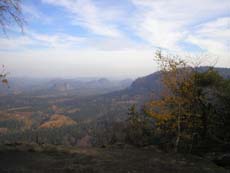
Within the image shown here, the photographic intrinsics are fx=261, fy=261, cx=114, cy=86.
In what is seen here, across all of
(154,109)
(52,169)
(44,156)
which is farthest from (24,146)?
(154,109)

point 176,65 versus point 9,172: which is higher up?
point 176,65

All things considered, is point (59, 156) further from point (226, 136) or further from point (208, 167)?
point (226, 136)

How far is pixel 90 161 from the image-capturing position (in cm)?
1313

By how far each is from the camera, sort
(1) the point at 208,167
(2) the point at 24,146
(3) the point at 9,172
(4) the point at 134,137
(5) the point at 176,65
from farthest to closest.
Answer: (4) the point at 134,137 < (5) the point at 176,65 < (2) the point at 24,146 < (1) the point at 208,167 < (3) the point at 9,172

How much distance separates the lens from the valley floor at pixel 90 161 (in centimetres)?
1167

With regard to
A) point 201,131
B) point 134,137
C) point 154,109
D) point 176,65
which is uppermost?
point 176,65

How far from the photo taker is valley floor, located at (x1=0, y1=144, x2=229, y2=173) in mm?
11672

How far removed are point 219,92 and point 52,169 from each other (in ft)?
55.1

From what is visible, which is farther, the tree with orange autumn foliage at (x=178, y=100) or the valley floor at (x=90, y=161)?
the tree with orange autumn foliage at (x=178, y=100)

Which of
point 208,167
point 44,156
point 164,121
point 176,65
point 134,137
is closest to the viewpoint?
point 208,167

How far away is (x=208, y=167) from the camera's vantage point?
41.5ft

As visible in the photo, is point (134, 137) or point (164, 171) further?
point (134, 137)

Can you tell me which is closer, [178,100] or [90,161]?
[90,161]

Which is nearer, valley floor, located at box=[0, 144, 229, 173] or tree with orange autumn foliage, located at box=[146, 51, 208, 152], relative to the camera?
valley floor, located at box=[0, 144, 229, 173]
